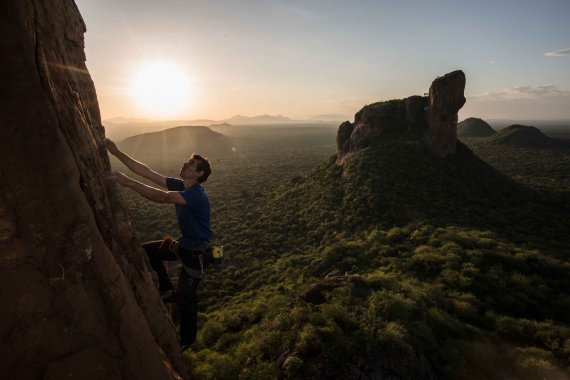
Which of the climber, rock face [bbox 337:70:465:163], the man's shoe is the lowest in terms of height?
the man's shoe

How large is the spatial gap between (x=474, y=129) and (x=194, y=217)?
15844 cm

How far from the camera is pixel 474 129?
5433 inches

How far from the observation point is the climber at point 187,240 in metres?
6.37

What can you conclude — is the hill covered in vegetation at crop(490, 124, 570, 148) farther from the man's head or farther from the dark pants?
the dark pants

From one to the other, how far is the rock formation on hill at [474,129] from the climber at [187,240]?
147 metres

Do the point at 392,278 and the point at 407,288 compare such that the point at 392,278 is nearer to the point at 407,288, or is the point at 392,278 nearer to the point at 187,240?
the point at 407,288

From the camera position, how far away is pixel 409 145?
4019 centimetres

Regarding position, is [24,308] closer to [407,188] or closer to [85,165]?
[85,165]

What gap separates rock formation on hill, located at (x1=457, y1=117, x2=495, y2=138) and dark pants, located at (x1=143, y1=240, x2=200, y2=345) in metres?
147

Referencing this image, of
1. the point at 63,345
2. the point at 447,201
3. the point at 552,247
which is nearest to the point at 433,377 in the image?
the point at 63,345

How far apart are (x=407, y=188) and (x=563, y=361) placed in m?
26.0

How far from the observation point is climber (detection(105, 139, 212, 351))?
251 inches

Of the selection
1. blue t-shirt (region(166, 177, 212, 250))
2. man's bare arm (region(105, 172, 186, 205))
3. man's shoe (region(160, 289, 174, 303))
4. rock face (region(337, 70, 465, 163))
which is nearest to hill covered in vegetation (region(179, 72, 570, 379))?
rock face (region(337, 70, 465, 163))

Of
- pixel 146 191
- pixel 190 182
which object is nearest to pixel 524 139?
pixel 190 182
